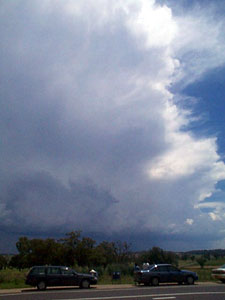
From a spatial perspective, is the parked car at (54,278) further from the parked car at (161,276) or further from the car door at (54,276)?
the parked car at (161,276)

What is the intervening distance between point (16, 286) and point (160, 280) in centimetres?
1002

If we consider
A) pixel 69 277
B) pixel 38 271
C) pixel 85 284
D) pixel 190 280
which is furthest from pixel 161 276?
pixel 38 271

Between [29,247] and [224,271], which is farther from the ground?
[29,247]

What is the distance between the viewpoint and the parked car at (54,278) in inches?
849

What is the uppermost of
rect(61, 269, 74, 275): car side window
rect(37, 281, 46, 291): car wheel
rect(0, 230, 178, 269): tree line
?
→ rect(0, 230, 178, 269): tree line

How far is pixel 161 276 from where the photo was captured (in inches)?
923

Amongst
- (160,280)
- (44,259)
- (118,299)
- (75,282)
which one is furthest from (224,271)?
(44,259)

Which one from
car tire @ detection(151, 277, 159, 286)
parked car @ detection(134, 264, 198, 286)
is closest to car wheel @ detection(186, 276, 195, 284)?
parked car @ detection(134, 264, 198, 286)

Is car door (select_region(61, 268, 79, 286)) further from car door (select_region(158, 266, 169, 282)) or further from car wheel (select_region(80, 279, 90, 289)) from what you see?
car door (select_region(158, 266, 169, 282))

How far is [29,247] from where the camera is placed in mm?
54344

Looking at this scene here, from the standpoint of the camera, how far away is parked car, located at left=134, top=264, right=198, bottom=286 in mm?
23141

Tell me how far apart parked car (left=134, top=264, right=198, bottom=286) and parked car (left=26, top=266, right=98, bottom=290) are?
3.27 metres

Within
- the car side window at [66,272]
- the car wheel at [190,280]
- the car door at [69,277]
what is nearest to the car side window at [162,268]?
the car wheel at [190,280]

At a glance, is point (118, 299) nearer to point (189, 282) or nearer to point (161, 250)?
point (189, 282)
